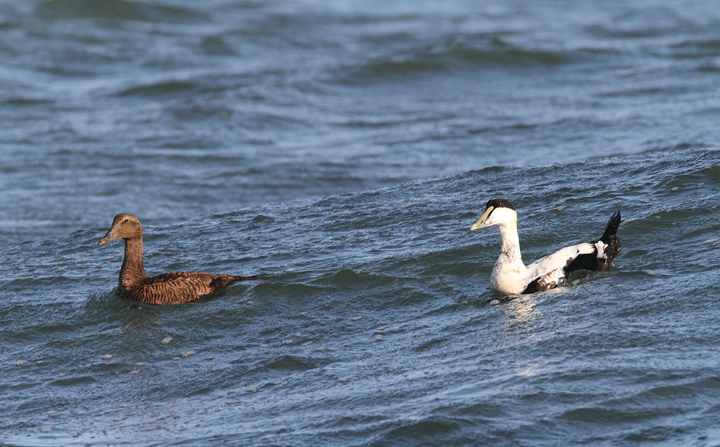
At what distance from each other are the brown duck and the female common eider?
2.62m

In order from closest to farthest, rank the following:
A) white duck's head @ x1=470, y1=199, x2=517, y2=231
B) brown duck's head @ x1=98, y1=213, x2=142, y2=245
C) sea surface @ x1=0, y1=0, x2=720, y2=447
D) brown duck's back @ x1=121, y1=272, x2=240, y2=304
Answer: sea surface @ x1=0, y1=0, x2=720, y2=447
white duck's head @ x1=470, y1=199, x2=517, y2=231
brown duck's back @ x1=121, y1=272, x2=240, y2=304
brown duck's head @ x1=98, y1=213, x2=142, y2=245

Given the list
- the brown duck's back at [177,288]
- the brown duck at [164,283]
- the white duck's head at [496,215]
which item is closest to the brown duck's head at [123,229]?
the brown duck at [164,283]

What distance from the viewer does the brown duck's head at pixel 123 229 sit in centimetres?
870

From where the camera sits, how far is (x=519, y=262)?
7.50 meters

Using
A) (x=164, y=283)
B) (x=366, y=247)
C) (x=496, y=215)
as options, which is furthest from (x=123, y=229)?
(x=496, y=215)

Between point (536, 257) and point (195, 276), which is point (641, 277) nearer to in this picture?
point (536, 257)

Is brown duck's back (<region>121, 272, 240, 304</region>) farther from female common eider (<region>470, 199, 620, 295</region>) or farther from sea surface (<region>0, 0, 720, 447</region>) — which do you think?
female common eider (<region>470, 199, 620, 295</region>)

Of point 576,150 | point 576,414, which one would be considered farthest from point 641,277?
point 576,150

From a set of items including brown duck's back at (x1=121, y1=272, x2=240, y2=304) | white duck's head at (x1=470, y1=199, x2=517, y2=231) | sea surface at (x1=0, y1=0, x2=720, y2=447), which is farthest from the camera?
brown duck's back at (x1=121, y1=272, x2=240, y2=304)

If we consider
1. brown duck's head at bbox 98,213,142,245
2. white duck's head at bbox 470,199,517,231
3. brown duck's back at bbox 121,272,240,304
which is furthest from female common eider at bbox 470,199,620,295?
brown duck's head at bbox 98,213,142,245

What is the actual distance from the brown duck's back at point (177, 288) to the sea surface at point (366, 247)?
0.16 m

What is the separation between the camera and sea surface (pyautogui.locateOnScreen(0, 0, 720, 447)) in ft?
18.9

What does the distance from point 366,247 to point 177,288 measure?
7.17 ft

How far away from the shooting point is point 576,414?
17.6 feet
